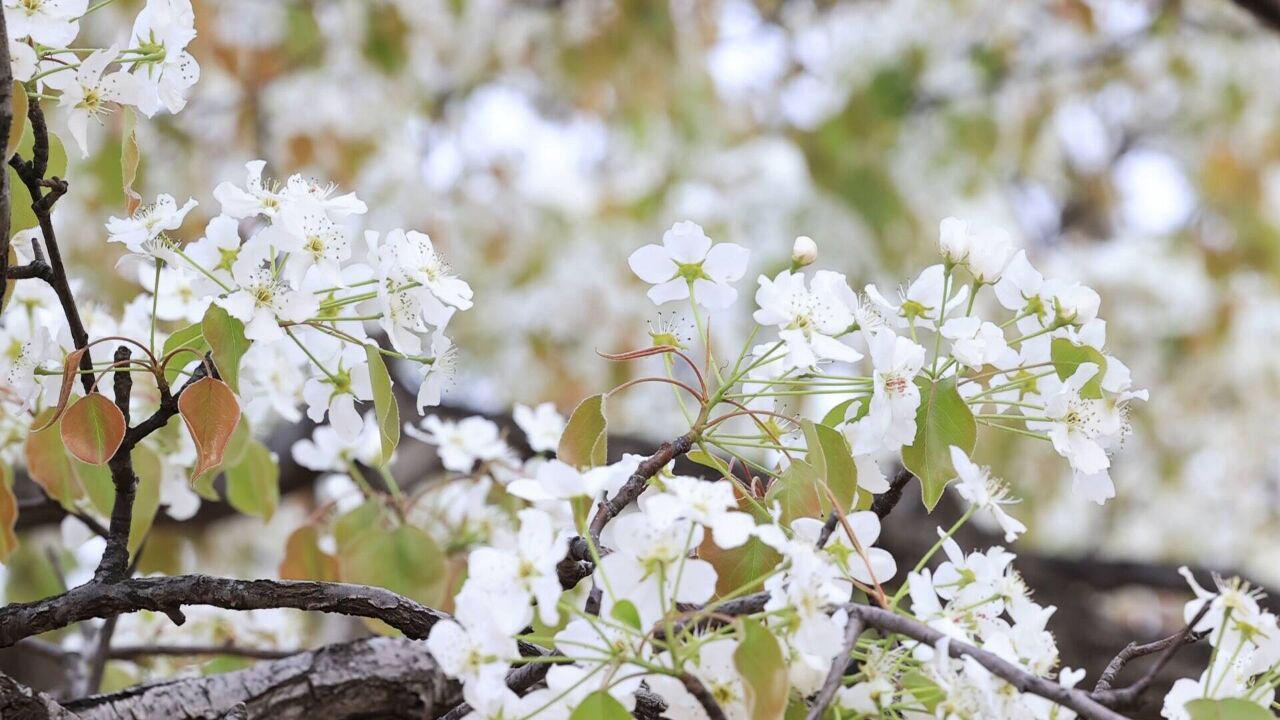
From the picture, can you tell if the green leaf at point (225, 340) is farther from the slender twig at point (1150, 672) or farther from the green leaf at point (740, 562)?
the slender twig at point (1150, 672)

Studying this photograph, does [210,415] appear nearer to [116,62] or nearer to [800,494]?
[116,62]

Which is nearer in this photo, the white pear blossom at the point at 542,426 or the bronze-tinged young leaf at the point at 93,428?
the bronze-tinged young leaf at the point at 93,428

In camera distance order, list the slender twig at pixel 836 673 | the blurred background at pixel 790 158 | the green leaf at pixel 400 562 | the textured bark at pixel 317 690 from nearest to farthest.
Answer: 1. the slender twig at pixel 836 673
2. the textured bark at pixel 317 690
3. the green leaf at pixel 400 562
4. the blurred background at pixel 790 158

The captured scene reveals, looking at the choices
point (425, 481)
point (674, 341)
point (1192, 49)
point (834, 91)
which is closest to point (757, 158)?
point (834, 91)

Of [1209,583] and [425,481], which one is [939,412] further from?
[1209,583]

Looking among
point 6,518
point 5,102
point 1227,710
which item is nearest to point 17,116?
point 5,102

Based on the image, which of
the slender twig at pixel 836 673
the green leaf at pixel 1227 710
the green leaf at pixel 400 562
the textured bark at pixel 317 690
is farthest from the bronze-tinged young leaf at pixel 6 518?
the green leaf at pixel 1227 710
